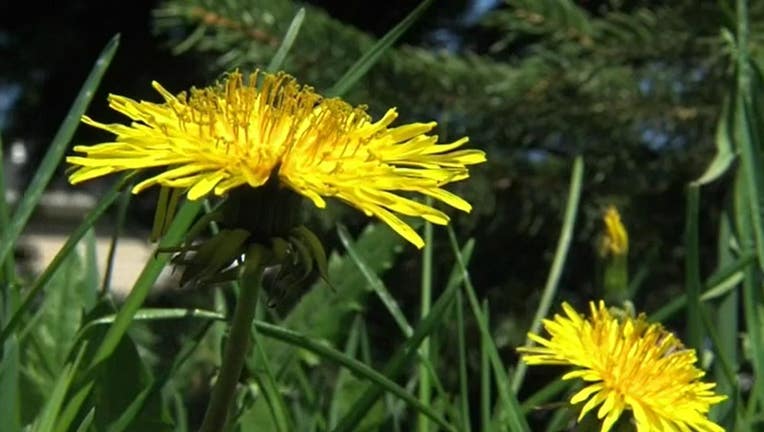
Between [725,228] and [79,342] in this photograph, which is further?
[725,228]

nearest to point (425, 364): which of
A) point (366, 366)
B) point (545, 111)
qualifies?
point (366, 366)

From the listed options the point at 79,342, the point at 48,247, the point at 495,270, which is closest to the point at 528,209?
the point at 495,270

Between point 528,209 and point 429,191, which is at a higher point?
point 429,191

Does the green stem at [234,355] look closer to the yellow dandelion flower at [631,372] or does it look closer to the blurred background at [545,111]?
the yellow dandelion flower at [631,372]

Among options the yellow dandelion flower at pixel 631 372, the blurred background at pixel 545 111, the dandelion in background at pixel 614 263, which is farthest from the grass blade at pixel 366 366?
the blurred background at pixel 545 111

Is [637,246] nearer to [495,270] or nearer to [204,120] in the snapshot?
[495,270]

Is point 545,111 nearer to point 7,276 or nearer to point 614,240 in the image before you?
point 614,240

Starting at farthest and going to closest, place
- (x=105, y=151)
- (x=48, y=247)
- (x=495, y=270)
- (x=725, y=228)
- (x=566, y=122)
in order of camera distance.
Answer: (x=48, y=247), (x=495, y=270), (x=566, y=122), (x=725, y=228), (x=105, y=151)
